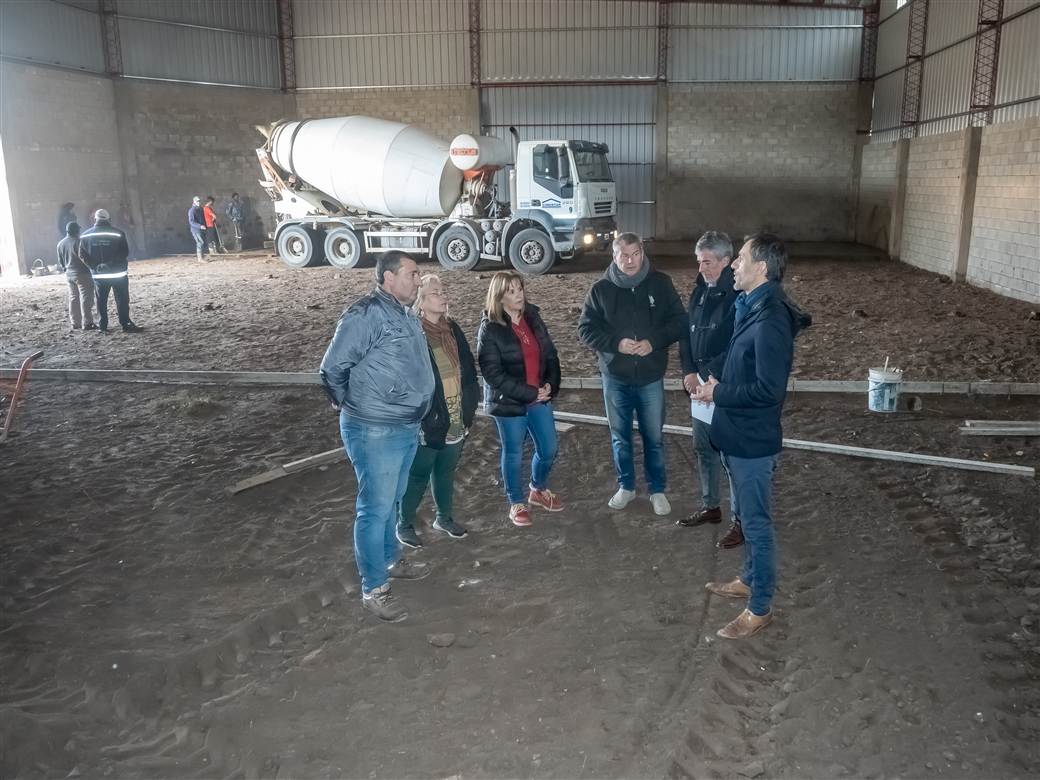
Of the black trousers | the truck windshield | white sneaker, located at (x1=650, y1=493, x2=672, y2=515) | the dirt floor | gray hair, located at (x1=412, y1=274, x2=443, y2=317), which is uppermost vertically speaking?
the truck windshield

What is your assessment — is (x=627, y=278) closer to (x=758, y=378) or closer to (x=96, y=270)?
(x=758, y=378)

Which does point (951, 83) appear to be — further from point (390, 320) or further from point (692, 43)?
point (390, 320)

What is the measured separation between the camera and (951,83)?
18.4 metres

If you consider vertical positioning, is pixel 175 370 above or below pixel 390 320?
below

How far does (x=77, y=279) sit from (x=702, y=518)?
10.3 metres

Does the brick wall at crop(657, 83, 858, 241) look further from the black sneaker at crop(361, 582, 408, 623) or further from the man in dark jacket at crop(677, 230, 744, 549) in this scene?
the black sneaker at crop(361, 582, 408, 623)

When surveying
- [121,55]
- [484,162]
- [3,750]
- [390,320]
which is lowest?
[3,750]

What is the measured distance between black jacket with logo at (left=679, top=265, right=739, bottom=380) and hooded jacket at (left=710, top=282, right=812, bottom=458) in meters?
0.81

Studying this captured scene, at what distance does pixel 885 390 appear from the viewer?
7539 mm

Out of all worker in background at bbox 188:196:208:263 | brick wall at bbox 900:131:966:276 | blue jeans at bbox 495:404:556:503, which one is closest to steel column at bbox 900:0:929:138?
brick wall at bbox 900:131:966:276

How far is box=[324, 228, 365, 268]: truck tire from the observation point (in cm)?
1969

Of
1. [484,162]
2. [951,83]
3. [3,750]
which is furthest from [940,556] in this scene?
[951,83]

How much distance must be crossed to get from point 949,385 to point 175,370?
8061 mm

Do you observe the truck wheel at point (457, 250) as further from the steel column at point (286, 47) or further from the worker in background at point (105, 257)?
the steel column at point (286, 47)
